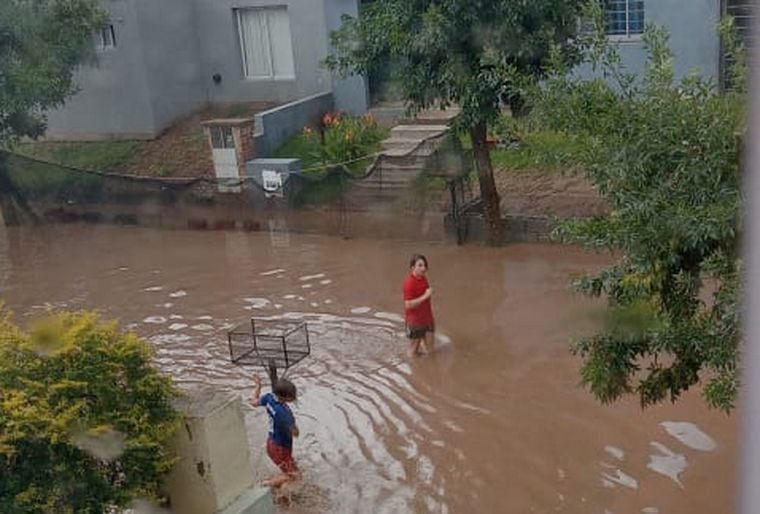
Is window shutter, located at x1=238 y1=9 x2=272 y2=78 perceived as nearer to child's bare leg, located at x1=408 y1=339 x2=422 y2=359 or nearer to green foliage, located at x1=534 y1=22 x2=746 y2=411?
child's bare leg, located at x1=408 y1=339 x2=422 y2=359

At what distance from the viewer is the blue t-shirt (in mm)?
7684

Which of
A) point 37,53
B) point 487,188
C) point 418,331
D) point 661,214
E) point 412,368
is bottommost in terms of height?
point 412,368

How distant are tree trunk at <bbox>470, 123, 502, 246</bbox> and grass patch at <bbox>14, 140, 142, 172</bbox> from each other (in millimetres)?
8938

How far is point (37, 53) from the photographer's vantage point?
51.3ft

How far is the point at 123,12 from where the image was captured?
20031 millimetres

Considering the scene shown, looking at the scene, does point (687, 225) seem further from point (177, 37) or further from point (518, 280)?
point (177, 37)

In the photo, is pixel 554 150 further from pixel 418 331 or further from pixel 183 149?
pixel 183 149

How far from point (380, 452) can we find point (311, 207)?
731 cm

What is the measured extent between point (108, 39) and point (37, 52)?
5005mm

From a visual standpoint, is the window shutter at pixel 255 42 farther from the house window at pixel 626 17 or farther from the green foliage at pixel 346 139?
the house window at pixel 626 17

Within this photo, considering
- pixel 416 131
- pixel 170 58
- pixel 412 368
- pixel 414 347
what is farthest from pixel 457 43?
pixel 170 58

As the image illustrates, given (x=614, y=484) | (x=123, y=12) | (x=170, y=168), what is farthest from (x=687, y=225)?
(x=123, y=12)

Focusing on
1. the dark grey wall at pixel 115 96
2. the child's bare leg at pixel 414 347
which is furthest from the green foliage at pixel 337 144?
the child's bare leg at pixel 414 347

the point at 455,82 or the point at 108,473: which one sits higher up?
the point at 455,82
